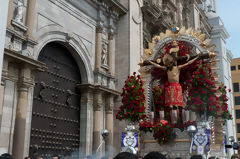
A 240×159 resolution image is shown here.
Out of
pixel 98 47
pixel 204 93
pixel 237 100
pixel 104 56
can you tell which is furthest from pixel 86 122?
pixel 237 100

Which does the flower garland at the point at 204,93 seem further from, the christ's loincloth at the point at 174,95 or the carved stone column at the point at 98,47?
the carved stone column at the point at 98,47

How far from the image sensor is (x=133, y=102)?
37.2 ft

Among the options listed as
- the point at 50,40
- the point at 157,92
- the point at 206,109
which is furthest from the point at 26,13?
the point at 206,109

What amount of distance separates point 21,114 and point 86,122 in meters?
4.38

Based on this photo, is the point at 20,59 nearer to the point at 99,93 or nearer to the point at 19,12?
the point at 19,12

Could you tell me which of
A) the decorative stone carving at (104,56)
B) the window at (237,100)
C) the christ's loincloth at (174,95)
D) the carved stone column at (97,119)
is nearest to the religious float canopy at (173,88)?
the christ's loincloth at (174,95)

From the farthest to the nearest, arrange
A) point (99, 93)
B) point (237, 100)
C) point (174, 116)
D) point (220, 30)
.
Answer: point (237, 100), point (220, 30), point (99, 93), point (174, 116)

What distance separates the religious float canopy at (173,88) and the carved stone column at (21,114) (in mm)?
3627

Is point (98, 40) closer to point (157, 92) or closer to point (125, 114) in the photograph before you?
point (157, 92)

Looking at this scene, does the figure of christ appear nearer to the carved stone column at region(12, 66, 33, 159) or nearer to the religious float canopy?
the religious float canopy

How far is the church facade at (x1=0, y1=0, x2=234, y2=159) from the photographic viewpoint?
11.2 m

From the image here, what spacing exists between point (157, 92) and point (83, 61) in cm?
449

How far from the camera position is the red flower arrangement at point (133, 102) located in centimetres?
1127

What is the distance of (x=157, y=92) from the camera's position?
13.2m
